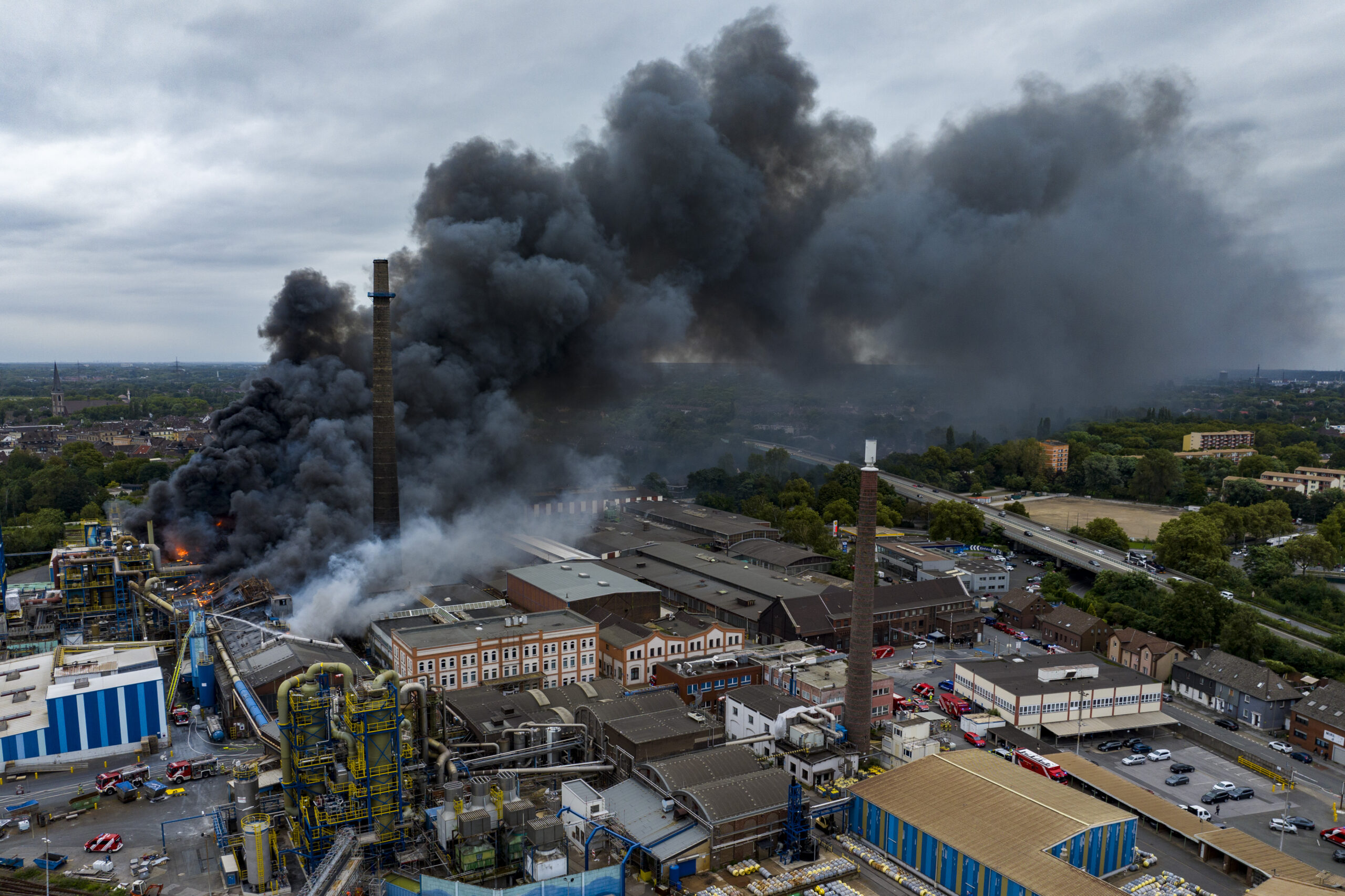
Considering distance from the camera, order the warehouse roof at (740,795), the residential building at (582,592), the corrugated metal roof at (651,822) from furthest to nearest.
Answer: the residential building at (582,592) → the warehouse roof at (740,795) → the corrugated metal roof at (651,822)

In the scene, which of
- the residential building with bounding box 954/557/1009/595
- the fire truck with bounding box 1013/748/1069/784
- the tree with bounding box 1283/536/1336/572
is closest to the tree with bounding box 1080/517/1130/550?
the tree with bounding box 1283/536/1336/572

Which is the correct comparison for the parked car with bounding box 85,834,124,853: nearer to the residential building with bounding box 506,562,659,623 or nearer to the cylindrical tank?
the cylindrical tank

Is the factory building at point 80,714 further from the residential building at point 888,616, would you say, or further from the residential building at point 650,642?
the residential building at point 888,616

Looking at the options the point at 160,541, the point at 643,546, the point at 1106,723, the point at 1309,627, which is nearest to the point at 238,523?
the point at 160,541

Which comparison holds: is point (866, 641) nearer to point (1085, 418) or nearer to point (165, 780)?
point (165, 780)

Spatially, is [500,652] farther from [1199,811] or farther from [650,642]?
[1199,811]

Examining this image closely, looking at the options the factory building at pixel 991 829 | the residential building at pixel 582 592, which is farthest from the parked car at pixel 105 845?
the residential building at pixel 582 592

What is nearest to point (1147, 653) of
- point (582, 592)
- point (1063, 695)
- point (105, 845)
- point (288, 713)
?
point (1063, 695)
